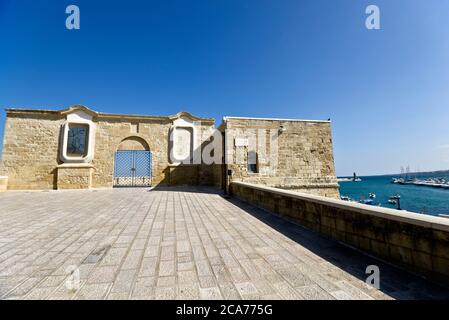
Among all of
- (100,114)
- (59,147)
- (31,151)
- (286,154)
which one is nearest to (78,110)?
(100,114)

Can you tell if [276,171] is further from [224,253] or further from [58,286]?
[58,286]

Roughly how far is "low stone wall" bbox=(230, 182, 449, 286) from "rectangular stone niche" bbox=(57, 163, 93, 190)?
13718 mm

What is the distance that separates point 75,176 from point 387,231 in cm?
1574

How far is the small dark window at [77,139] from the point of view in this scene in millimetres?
12523

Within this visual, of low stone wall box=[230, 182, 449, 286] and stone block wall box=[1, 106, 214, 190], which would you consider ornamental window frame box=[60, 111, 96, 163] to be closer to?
stone block wall box=[1, 106, 214, 190]

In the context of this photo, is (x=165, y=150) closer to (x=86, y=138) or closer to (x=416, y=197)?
(x=86, y=138)

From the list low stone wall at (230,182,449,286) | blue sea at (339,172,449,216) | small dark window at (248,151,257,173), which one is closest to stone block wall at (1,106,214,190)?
small dark window at (248,151,257,173)

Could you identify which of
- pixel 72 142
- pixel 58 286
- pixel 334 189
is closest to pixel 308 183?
pixel 334 189

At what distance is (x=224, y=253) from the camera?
2.78 meters

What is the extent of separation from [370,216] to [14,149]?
60.3 feet

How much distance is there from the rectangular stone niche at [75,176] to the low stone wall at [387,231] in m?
13.7

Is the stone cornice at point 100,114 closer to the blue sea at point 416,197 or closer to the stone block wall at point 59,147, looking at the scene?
the stone block wall at point 59,147

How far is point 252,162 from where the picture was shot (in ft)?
35.6

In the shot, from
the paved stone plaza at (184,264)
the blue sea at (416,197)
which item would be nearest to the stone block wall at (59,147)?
the paved stone plaza at (184,264)
